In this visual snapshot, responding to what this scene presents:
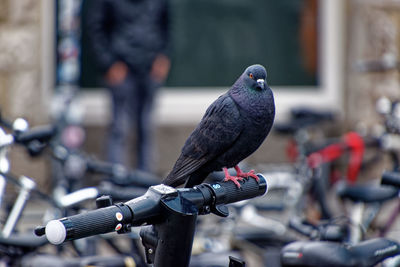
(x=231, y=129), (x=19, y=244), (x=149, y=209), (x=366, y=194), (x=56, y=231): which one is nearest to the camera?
(x=56, y=231)

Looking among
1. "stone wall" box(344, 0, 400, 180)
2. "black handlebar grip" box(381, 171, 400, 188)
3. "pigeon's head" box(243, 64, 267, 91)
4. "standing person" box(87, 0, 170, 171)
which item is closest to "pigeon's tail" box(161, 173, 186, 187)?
"pigeon's head" box(243, 64, 267, 91)

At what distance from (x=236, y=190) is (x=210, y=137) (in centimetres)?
26

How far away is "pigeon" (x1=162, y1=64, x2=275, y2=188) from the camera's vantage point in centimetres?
211

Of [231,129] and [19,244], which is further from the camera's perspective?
[19,244]

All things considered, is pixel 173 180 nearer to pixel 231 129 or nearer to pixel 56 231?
pixel 231 129

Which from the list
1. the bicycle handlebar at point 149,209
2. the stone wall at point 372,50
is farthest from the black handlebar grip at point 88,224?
the stone wall at point 372,50

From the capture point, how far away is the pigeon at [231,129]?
2107 millimetres

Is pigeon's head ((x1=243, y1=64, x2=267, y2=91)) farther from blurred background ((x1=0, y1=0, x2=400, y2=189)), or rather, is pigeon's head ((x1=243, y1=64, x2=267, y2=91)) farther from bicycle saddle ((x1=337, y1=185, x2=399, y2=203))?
blurred background ((x1=0, y1=0, x2=400, y2=189))

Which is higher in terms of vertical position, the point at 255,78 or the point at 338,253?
the point at 255,78

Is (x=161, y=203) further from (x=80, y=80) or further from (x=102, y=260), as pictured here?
(x=80, y=80)

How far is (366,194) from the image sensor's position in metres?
3.88

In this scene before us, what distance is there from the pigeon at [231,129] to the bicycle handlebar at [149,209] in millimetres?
185

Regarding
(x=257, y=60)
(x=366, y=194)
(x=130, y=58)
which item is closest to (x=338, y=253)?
(x=366, y=194)

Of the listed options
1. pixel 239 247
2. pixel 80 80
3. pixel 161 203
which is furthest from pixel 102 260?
pixel 80 80
